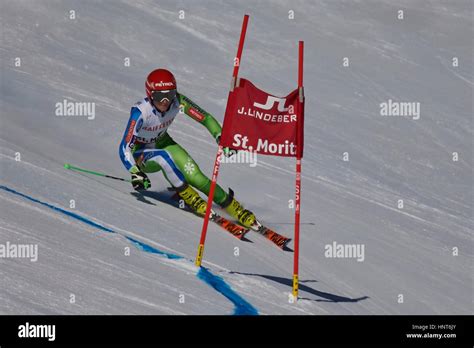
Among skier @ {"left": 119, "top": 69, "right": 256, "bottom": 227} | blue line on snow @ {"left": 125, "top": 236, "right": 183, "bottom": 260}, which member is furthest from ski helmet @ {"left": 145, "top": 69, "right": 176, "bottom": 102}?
blue line on snow @ {"left": 125, "top": 236, "right": 183, "bottom": 260}

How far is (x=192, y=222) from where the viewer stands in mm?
9398

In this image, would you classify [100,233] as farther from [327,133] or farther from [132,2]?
[132,2]

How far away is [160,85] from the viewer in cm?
932

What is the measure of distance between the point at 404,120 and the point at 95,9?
5.23 meters

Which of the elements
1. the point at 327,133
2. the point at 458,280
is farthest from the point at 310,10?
the point at 458,280

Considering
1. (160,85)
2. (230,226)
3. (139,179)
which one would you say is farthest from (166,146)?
(230,226)

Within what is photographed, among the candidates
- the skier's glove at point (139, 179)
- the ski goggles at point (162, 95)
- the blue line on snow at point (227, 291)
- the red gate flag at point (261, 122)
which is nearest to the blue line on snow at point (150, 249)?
the blue line on snow at point (227, 291)

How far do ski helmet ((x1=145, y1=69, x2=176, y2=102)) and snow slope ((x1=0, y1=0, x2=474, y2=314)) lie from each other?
1041 mm

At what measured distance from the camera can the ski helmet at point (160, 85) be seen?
931cm

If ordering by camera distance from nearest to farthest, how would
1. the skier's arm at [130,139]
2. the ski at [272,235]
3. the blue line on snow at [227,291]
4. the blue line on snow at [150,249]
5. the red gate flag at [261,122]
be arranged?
the blue line on snow at [227,291], the red gate flag at [261,122], the blue line on snow at [150,249], the skier's arm at [130,139], the ski at [272,235]

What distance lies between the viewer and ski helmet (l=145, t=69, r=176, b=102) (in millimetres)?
9312

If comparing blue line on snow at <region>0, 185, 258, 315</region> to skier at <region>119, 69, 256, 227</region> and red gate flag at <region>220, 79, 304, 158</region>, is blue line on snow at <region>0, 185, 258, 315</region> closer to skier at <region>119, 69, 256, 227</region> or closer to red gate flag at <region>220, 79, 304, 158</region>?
skier at <region>119, 69, 256, 227</region>

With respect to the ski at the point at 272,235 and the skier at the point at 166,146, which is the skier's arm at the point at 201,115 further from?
the ski at the point at 272,235

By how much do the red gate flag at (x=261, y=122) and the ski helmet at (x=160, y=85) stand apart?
1.36 metres
